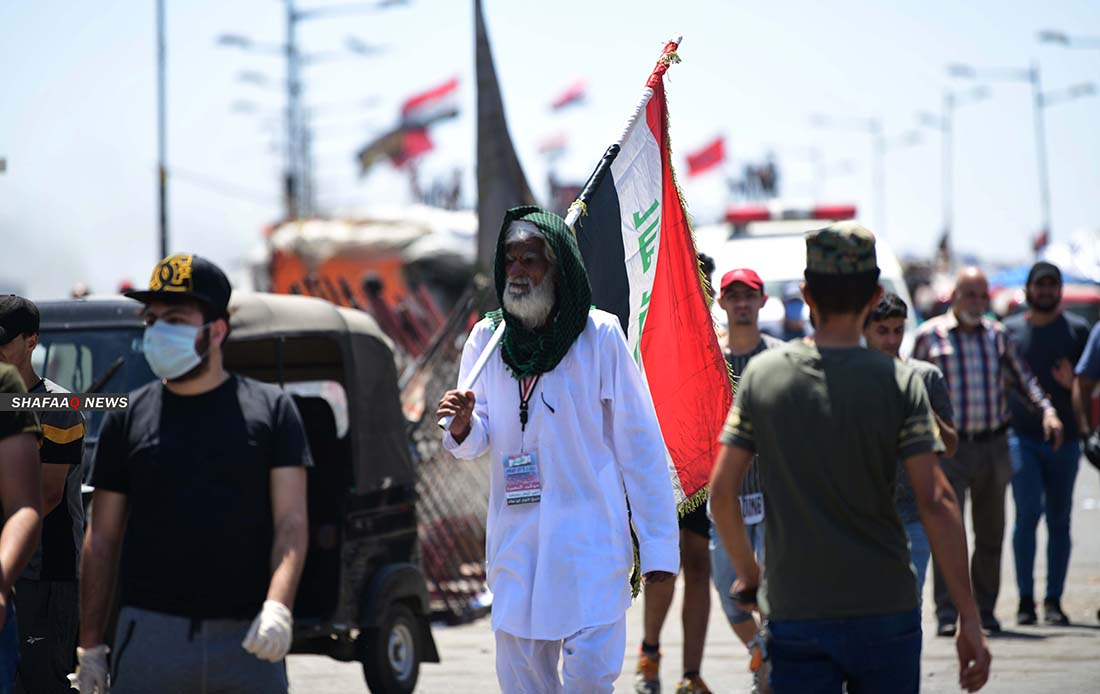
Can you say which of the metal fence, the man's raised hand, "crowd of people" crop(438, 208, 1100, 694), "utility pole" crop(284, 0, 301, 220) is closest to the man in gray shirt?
"crowd of people" crop(438, 208, 1100, 694)

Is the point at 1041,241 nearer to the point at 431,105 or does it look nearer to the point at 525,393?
the point at 431,105

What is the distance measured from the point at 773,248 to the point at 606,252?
9711 millimetres

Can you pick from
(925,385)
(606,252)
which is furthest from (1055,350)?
(606,252)

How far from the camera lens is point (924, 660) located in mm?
8680

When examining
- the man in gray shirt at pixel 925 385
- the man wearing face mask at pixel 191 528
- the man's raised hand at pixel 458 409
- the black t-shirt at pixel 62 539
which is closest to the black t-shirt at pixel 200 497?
the man wearing face mask at pixel 191 528

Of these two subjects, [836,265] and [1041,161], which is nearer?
[836,265]

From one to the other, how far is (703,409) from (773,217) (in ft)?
34.2

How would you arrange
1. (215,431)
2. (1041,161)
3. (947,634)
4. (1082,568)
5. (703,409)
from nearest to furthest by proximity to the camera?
1. (215,431)
2. (703,409)
3. (947,634)
4. (1082,568)
5. (1041,161)

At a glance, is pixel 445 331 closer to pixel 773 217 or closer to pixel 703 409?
pixel 703 409

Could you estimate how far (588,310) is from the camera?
17.8ft

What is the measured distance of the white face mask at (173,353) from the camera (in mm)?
4145

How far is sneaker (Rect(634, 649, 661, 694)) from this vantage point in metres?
8.05

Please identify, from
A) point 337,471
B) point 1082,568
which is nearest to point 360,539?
point 337,471

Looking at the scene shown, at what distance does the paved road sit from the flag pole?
3148mm
